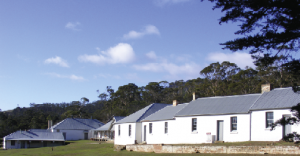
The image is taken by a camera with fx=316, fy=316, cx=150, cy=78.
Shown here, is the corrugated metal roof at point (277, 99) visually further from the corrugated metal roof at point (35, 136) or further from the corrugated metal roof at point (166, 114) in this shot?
the corrugated metal roof at point (35, 136)

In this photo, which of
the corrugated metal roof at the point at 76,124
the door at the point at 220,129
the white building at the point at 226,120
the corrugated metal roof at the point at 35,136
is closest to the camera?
the white building at the point at 226,120

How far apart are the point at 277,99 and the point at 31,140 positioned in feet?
145

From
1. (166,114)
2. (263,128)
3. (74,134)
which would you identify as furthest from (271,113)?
(74,134)

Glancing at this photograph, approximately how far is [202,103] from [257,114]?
7.63m

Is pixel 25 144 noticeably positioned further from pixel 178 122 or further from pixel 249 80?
pixel 249 80

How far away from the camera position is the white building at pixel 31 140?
2156 inches

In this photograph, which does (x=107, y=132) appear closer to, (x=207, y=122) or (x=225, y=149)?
(x=207, y=122)

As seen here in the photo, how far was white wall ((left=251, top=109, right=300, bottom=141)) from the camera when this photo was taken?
80.6ft

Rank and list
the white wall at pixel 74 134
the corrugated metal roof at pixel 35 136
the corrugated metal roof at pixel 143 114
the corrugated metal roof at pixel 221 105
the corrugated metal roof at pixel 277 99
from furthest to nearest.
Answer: the white wall at pixel 74 134 → the corrugated metal roof at pixel 35 136 → the corrugated metal roof at pixel 143 114 → the corrugated metal roof at pixel 221 105 → the corrugated metal roof at pixel 277 99

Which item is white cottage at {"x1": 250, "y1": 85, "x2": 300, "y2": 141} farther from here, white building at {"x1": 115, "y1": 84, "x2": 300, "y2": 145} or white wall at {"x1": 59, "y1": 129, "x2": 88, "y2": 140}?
white wall at {"x1": 59, "y1": 129, "x2": 88, "y2": 140}

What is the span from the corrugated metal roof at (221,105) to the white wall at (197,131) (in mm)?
516

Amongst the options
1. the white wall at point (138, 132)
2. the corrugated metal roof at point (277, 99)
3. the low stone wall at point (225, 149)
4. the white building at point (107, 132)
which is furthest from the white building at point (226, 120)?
the white building at point (107, 132)

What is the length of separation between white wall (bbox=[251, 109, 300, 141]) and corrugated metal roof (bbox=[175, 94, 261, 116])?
1.17 meters

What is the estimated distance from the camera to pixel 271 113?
25562 mm
